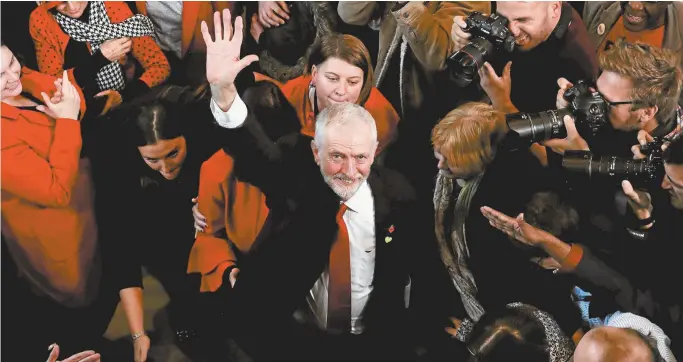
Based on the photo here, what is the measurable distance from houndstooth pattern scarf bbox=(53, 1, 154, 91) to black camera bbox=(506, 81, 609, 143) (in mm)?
1973

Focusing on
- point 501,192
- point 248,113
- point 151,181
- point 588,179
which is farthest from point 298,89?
point 588,179

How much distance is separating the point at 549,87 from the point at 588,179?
52 centimetres

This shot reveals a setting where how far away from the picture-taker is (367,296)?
15.6ft

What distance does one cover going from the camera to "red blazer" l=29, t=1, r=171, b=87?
181 inches

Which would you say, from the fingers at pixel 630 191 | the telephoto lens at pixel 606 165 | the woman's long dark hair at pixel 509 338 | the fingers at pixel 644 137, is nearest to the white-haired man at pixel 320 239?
the woman's long dark hair at pixel 509 338

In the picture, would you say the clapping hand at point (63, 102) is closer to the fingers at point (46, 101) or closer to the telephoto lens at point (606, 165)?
the fingers at point (46, 101)

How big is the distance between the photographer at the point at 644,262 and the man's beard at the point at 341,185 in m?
0.77

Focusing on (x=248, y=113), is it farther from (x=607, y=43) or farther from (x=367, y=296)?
(x=607, y=43)

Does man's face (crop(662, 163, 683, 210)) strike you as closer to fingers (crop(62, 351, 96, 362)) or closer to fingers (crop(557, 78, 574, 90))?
fingers (crop(557, 78, 574, 90))

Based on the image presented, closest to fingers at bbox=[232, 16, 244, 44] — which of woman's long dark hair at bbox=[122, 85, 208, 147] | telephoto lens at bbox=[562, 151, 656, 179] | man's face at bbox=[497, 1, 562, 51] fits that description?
woman's long dark hair at bbox=[122, 85, 208, 147]

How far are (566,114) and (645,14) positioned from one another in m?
0.67

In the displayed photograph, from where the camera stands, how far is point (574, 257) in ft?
15.4

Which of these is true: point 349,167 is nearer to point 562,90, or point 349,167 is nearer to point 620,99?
point 562,90

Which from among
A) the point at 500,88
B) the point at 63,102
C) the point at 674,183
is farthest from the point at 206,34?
the point at 674,183
